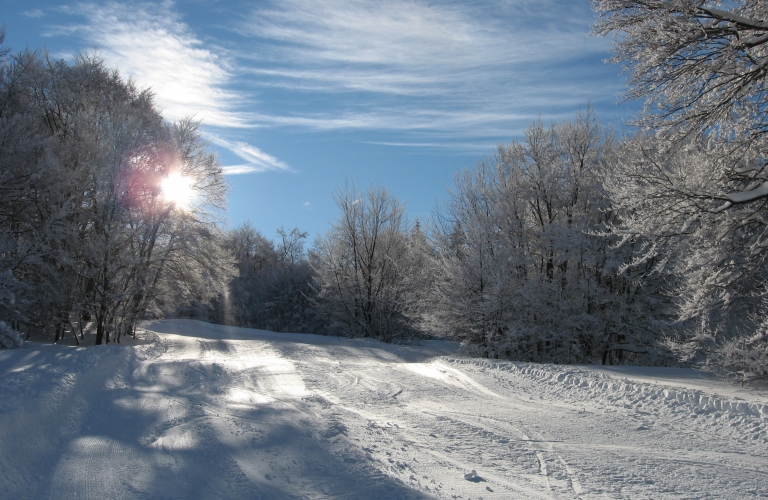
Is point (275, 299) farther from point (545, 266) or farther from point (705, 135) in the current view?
point (705, 135)

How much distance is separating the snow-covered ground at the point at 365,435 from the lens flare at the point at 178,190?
9108mm

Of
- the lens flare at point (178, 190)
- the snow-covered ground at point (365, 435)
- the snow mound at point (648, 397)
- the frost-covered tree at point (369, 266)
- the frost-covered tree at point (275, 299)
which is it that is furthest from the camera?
the frost-covered tree at point (275, 299)

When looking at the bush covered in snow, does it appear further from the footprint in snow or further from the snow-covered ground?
the footprint in snow

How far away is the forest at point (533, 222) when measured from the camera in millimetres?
8188

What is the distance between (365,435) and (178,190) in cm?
1629

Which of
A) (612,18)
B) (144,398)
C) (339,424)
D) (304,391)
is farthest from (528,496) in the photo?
(612,18)

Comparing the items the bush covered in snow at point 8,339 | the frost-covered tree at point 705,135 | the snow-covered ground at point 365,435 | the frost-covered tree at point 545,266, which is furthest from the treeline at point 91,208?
the frost-covered tree at point 705,135

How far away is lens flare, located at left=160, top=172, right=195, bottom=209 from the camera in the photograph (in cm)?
1877

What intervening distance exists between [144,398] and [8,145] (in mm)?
10984

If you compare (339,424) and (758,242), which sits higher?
(758,242)

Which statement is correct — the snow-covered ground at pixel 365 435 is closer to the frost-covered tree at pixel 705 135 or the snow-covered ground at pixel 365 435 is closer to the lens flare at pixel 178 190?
the frost-covered tree at pixel 705 135

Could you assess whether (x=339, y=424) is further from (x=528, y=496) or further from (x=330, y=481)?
(x=528, y=496)

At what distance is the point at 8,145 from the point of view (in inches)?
559

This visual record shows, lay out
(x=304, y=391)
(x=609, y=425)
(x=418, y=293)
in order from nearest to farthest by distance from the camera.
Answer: (x=609, y=425) → (x=304, y=391) → (x=418, y=293)
